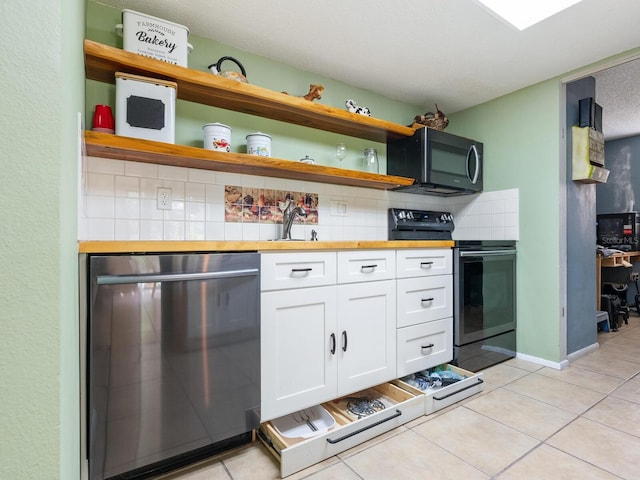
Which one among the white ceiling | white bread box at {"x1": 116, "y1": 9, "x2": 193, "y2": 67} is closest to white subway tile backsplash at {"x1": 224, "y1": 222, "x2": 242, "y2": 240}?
white bread box at {"x1": 116, "y1": 9, "x2": 193, "y2": 67}

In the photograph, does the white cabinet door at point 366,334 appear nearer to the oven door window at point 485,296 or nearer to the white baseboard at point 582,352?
the oven door window at point 485,296

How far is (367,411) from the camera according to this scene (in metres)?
1.75

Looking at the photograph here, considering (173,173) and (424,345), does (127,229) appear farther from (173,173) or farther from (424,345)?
(424,345)

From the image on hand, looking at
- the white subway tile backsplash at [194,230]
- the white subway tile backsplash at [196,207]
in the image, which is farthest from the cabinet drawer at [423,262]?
the white subway tile backsplash at [194,230]

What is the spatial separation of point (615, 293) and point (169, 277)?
5.20 meters

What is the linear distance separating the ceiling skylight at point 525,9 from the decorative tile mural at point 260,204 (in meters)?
1.46

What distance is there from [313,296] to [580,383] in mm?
1963

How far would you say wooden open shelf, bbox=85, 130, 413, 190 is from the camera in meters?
1.50

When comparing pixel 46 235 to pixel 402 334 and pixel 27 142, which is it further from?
pixel 402 334

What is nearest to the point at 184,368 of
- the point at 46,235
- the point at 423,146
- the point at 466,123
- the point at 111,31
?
the point at 46,235

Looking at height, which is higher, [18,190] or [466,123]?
[466,123]

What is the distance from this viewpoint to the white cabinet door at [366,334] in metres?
1.72

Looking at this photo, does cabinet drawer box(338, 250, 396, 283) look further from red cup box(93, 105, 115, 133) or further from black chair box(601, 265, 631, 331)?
black chair box(601, 265, 631, 331)

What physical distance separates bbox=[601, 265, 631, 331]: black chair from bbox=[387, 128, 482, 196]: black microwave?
7.25 ft
